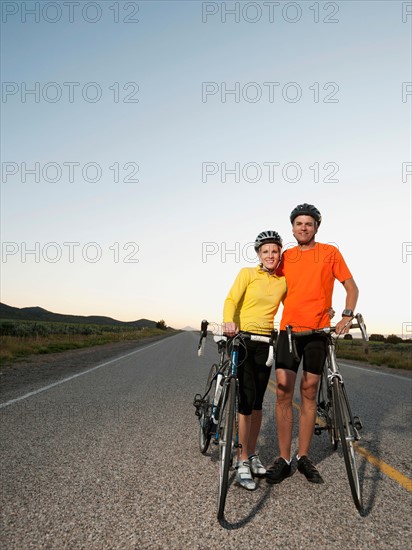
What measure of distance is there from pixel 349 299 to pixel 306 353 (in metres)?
0.60

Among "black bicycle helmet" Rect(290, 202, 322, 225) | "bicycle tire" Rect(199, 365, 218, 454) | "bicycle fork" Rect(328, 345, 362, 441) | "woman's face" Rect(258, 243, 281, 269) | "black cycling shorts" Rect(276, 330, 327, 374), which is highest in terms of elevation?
"black bicycle helmet" Rect(290, 202, 322, 225)

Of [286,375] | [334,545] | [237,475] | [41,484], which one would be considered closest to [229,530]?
[334,545]

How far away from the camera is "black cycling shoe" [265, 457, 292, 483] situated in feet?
13.0

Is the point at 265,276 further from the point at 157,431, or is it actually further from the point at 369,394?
the point at 369,394

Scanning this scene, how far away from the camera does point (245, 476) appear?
12.7ft

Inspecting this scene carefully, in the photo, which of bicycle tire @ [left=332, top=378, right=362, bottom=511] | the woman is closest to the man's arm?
bicycle tire @ [left=332, top=378, right=362, bottom=511]

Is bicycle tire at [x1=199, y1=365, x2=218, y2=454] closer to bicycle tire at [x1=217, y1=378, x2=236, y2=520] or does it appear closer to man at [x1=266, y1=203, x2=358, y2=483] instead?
bicycle tire at [x1=217, y1=378, x2=236, y2=520]

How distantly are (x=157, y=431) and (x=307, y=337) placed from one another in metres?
2.71

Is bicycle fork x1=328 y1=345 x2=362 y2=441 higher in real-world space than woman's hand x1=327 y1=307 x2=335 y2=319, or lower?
lower

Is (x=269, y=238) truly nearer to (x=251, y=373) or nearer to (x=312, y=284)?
(x=312, y=284)

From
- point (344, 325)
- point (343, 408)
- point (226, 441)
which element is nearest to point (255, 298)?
point (344, 325)

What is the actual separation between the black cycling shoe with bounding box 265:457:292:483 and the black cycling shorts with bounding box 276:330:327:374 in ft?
2.70

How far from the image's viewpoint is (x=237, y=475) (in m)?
3.94

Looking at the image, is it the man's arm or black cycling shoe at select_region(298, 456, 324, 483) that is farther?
black cycling shoe at select_region(298, 456, 324, 483)
